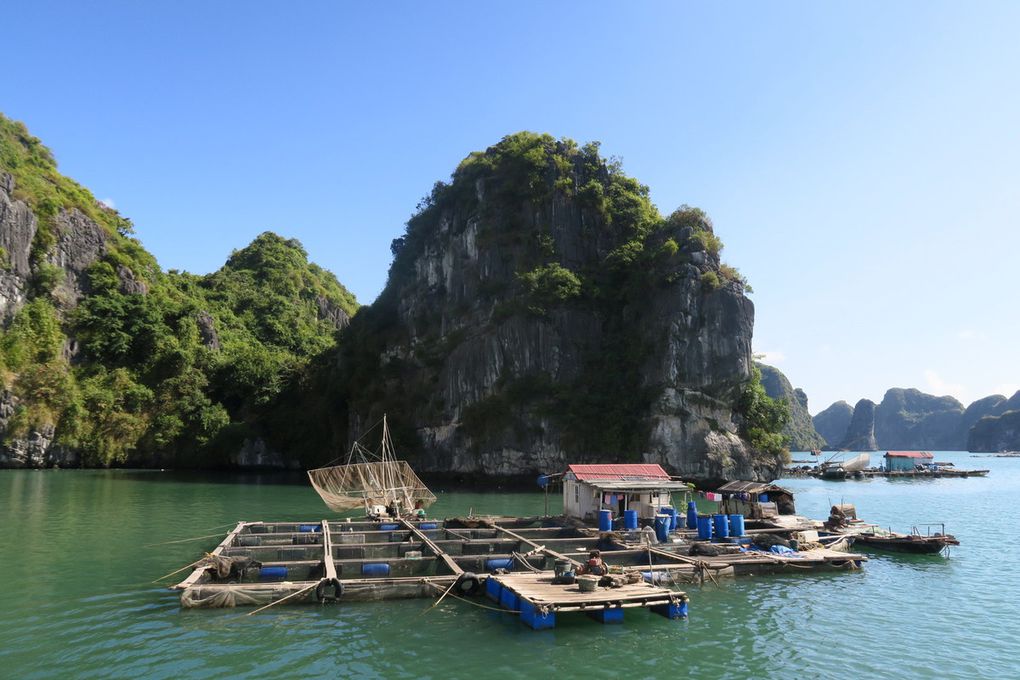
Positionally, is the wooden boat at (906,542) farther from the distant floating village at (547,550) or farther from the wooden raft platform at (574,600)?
the wooden raft platform at (574,600)

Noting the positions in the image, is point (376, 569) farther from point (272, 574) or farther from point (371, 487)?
point (371, 487)

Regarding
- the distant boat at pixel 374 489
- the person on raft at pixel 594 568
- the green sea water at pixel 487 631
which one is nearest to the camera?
the green sea water at pixel 487 631

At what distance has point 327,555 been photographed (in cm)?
2095

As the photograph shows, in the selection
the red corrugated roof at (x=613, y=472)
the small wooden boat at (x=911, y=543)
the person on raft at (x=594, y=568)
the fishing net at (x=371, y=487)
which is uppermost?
the red corrugated roof at (x=613, y=472)

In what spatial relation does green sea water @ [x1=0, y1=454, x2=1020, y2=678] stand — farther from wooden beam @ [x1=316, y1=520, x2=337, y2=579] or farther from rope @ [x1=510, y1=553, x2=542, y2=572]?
rope @ [x1=510, y1=553, x2=542, y2=572]

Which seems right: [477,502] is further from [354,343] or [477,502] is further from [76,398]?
[76,398]

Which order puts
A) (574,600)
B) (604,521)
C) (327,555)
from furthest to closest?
1. (604,521)
2. (327,555)
3. (574,600)

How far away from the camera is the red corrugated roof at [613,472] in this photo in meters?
30.3

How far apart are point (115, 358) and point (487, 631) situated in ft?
237

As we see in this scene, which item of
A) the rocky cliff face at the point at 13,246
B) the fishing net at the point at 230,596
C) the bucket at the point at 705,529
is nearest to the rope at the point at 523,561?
the fishing net at the point at 230,596

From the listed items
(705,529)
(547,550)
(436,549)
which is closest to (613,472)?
(705,529)

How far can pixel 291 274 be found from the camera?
120938mm

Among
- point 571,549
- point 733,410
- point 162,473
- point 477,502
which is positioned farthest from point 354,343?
point 571,549

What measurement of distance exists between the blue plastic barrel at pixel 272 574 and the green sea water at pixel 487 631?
2.53 metres
